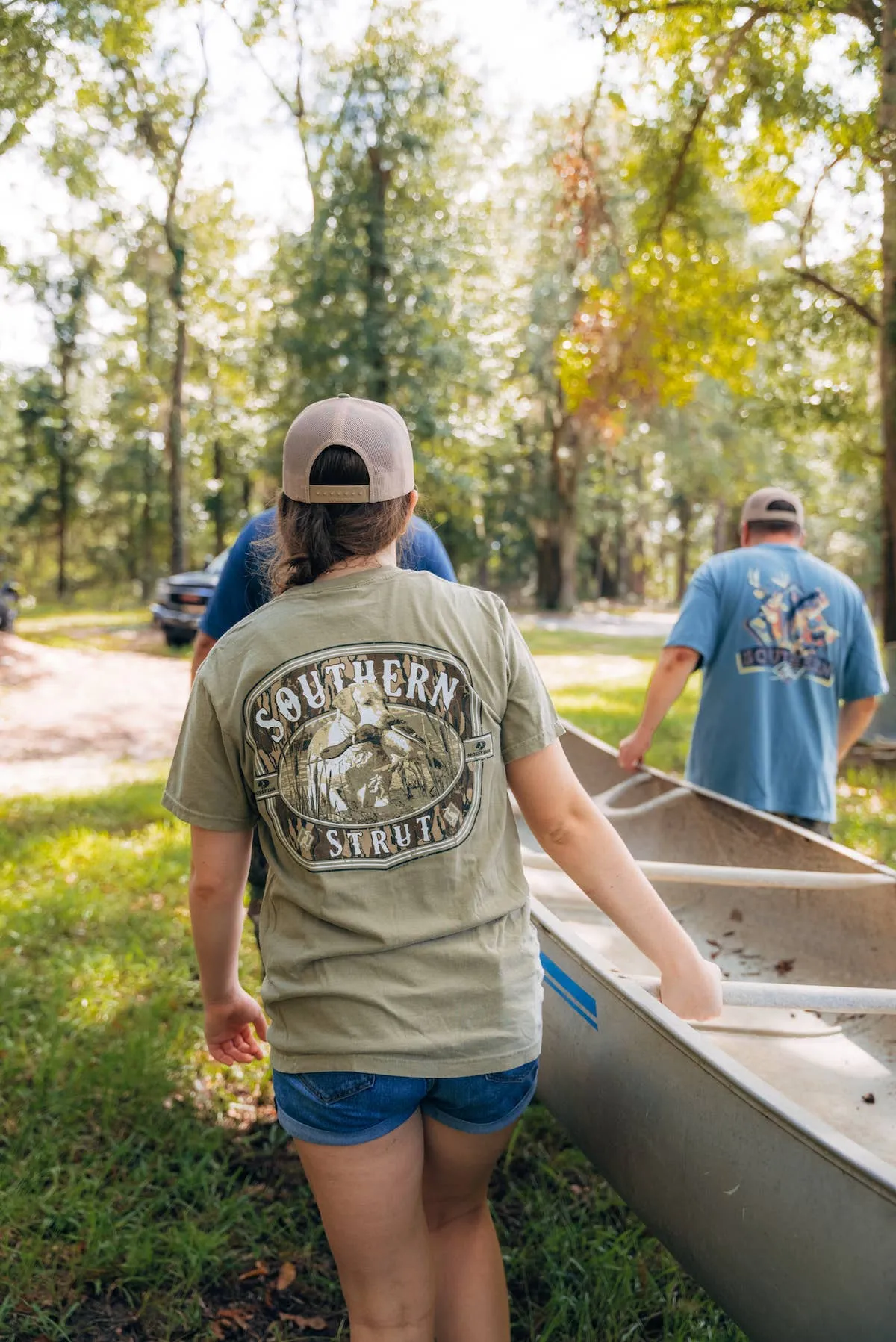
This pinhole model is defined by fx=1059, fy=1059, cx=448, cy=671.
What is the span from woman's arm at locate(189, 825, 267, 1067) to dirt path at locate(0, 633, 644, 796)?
6.65 meters

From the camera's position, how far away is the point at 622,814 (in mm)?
5047

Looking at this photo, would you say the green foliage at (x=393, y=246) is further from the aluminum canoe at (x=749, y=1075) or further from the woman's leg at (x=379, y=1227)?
the woman's leg at (x=379, y=1227)

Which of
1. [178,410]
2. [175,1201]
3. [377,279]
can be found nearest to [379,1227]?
[175,1201]

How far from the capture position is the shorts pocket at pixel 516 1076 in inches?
69.5

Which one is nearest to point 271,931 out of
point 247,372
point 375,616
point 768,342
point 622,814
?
point 375,616

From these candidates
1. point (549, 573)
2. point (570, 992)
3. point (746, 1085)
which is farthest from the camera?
point (549, 573)

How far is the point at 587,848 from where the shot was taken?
1.86 meters

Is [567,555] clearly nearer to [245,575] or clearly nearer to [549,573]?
A: [549,573]

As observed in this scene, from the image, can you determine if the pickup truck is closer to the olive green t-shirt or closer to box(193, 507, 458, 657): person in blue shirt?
box(193, 507, 458, 657): person in blue shirt

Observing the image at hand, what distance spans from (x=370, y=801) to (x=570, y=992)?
5.26 ft

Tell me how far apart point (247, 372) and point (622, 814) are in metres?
22.4

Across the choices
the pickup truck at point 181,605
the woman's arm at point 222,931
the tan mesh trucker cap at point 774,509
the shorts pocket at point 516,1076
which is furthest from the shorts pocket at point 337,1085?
the pickup truck at point 181,605

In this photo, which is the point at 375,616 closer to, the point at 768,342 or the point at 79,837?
the point at 79,837

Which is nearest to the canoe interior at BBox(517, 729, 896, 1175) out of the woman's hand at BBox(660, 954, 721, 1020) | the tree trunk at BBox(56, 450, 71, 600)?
the woman's hand at BBox(660, 954, 721, 1020)
